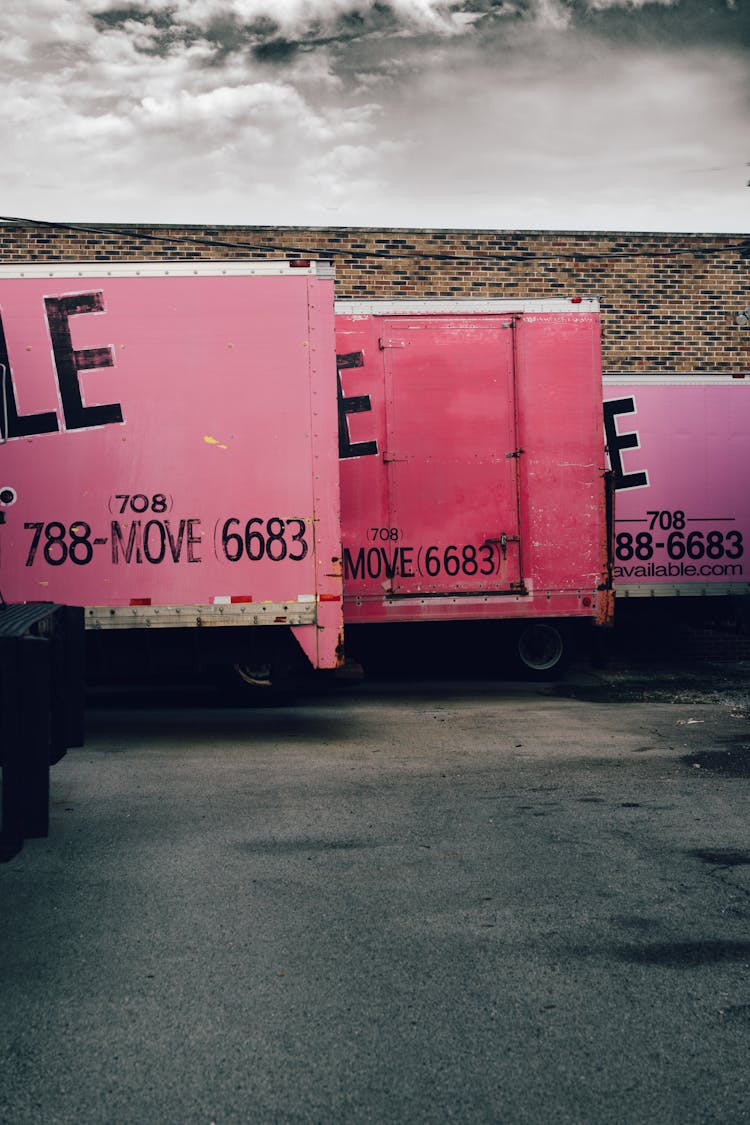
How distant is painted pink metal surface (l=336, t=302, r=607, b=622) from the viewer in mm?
9883

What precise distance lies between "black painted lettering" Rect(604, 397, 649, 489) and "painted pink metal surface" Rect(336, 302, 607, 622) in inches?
91.4

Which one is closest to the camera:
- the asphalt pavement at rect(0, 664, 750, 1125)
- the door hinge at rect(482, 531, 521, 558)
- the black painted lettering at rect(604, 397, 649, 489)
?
the asphalt pavement at rect(0, 664, 750, 1125)

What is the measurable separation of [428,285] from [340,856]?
1077cm

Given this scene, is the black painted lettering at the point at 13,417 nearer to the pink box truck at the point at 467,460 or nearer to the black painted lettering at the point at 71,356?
the black painted lettering at the point at 71,356

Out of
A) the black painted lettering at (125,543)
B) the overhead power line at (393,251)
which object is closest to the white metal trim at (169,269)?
the black painted lettering at (125,543)

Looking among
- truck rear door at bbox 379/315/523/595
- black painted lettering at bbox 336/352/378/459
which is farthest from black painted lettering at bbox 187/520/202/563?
truck rear door at bbox 379/315/523/595

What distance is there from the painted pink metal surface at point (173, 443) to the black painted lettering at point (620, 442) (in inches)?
215

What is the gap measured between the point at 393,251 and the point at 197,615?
812 cm

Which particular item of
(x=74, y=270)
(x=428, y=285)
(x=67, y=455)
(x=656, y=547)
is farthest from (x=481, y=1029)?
(x=428, y=285)

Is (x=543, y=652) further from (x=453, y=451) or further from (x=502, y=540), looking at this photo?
(x=453, y=451)

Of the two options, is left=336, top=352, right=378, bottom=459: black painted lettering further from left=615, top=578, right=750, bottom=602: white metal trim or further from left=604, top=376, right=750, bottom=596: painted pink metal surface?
left=615, top=578, right=750, bottom=602: white metal trim

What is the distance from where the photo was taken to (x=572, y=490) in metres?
10.1

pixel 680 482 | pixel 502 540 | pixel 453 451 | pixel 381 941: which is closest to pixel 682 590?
pixel 680 482

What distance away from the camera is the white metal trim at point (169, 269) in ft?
25.1
